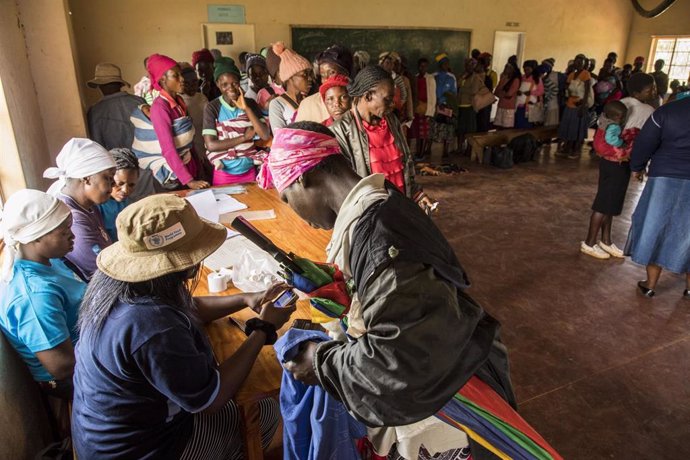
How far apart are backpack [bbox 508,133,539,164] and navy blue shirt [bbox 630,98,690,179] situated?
15.3ft

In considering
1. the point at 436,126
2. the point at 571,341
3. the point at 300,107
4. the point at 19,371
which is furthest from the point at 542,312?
the point at 436,126

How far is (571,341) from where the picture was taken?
307cm

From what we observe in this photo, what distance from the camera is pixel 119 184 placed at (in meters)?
2.50

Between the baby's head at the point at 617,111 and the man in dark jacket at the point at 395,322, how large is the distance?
139 inches

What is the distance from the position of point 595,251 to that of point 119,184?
390 cm

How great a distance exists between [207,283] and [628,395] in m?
2.30

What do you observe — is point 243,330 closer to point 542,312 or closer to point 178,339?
point 178,339

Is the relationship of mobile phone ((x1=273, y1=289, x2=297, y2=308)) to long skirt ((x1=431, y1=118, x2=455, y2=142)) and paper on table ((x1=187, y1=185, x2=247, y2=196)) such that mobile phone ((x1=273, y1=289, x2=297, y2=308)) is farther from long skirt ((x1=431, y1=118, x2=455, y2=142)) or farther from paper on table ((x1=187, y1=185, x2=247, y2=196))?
long skirt ((x1=431, y1=118, x2=455, y2=142))

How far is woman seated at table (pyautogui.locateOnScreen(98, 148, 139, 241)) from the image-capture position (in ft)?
8.16

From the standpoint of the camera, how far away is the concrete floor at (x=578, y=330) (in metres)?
2.39

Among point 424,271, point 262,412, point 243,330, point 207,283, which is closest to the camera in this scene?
point 424,271

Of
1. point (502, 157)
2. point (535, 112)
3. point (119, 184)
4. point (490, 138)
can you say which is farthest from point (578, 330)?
point (535, 112)

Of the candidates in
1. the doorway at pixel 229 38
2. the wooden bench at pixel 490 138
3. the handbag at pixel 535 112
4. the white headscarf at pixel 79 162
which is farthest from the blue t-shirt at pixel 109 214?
the handbag at pixel 535 112

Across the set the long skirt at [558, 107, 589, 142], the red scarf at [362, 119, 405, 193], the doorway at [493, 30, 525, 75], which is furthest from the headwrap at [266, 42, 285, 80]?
the doorway at [493, 30, 525, 75]
